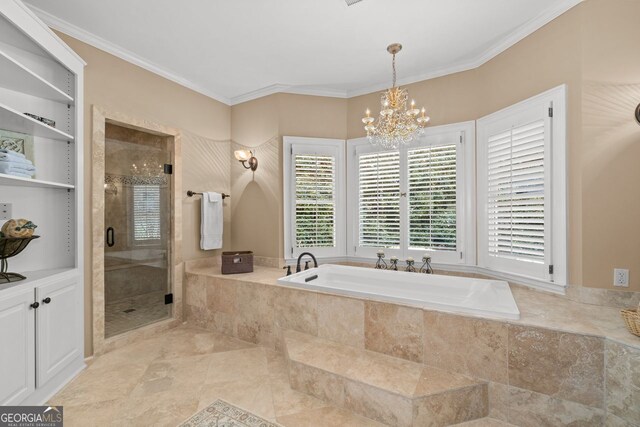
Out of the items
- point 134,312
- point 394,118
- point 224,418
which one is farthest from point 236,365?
point 394,118

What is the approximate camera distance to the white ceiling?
218cm

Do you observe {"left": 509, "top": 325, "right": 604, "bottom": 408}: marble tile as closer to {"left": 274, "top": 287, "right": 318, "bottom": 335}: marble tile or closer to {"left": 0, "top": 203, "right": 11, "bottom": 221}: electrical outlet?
{"left": 274, "top": 287, "right": 318, "bottom": 335}: marble tile

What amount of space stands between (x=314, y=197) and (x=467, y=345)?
86.4 inches

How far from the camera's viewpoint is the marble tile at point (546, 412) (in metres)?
1.59

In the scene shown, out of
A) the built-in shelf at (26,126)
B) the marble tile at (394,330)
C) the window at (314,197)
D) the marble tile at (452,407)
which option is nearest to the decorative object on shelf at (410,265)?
the window at (314,197)

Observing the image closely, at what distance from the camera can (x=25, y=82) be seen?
1972 mm

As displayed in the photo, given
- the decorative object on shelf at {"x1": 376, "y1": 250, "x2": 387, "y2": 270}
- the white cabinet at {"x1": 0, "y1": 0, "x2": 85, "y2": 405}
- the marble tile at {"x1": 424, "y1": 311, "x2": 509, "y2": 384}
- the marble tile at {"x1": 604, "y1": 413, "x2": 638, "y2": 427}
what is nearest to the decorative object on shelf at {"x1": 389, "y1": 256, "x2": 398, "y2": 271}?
the decorative object on shelf at {"x1": 376, "y1": 250, "x2": 387, "y2": 270}

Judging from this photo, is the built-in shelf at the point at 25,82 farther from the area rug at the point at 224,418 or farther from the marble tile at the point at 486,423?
the marble tile at the point at 486,423

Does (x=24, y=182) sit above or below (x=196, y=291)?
above

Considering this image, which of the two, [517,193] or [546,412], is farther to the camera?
[517,193]

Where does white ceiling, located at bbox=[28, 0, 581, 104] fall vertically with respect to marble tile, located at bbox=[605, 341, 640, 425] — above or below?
above

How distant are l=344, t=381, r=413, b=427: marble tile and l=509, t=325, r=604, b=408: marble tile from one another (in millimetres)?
652

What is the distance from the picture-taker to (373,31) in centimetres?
246

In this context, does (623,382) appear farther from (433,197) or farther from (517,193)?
(433,197)
